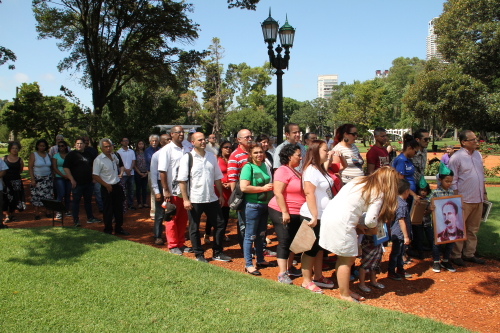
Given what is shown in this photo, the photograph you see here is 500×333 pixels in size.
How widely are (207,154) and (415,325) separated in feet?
11.4

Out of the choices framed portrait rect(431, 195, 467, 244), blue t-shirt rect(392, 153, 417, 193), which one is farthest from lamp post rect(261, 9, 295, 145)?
framed portrait rect(431, 195, 467, 244)

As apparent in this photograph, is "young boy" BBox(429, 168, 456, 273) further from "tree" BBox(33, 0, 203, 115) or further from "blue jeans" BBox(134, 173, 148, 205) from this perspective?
"tree" BBox(33, 0, 203, 115)

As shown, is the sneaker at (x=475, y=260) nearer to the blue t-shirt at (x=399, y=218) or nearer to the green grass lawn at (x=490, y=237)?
the green grass lawn at (x=490, y=237)

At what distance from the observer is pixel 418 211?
19.4ft

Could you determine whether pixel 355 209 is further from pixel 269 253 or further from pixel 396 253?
pixel 269 253

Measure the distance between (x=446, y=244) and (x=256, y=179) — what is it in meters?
3.05

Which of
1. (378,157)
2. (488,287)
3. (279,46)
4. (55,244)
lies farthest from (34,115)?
(488,287)

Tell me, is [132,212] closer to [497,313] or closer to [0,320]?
[0,320]

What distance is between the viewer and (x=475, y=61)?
25875mm

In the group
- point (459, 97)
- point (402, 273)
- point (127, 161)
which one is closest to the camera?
point (402, 273)

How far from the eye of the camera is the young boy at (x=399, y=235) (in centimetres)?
524

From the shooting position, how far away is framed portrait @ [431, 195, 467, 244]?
5523mm

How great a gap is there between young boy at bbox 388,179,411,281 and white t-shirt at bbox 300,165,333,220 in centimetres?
132

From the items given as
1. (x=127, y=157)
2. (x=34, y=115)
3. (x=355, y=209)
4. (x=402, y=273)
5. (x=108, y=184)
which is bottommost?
(x=402, y=273)
